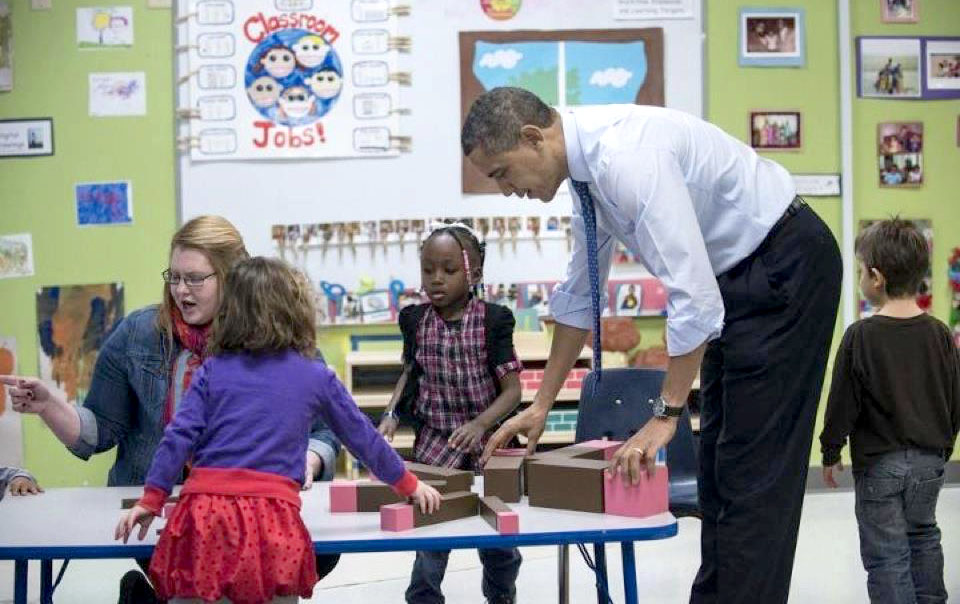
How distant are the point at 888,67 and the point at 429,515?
14.1ft

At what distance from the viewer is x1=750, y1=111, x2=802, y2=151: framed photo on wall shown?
562cm

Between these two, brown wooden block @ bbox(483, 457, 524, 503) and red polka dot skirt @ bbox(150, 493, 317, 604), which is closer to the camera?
red polka dot skirt @ bbox(150, 493, 317, 604)

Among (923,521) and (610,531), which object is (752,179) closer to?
(610,531)

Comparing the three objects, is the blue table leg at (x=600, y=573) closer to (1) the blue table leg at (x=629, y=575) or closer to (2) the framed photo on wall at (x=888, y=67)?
(1) the blue table leg at (x=629, y=575)

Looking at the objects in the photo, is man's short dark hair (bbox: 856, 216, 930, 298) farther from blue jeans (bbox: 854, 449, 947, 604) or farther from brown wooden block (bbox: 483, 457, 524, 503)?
brown wooden block (bbox: 483, 457, 524, 503)

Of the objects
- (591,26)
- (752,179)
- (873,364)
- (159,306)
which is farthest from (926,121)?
(159,306)

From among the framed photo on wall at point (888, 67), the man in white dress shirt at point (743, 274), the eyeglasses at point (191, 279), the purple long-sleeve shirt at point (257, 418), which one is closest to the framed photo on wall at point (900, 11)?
the framed photo on wall at point (888, 67)

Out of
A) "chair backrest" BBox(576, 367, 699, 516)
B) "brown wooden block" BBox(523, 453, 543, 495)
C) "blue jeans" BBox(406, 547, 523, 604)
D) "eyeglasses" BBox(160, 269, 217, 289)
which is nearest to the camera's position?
"brown wooden block" BBox(523, 453, 543, 495)

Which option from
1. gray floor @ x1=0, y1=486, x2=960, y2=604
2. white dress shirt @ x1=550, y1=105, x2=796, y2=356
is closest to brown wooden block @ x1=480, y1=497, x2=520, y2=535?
white dress shirt @ x1=550, y1=105, x2=796, y2=356

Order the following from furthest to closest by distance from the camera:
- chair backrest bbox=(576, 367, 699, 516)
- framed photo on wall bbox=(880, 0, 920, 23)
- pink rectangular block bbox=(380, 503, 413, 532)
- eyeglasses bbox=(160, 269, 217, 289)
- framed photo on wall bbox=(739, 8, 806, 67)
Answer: framed photo on wall bbox=(880, 0, 920, 23), framed photo on wall bbox=(739, 8, 806, 67), chair backrest bbox=(576, 367, 699, 516), eyeglasses bbox=(160, 269, 217, 289), pink rectangular block bbox=(380, 503, 413, 532)

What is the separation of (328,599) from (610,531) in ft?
6.52

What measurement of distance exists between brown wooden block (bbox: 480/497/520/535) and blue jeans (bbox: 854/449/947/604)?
132cm

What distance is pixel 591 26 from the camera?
5500mm

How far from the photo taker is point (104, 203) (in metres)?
5.42
